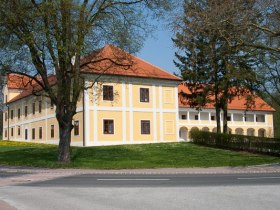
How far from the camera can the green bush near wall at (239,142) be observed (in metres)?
37.8

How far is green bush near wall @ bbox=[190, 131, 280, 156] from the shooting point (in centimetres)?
3784

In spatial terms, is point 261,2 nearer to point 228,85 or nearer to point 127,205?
point 127,205

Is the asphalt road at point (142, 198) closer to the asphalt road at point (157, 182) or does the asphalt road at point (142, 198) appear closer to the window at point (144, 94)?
the asphalt road at point (157, 182)

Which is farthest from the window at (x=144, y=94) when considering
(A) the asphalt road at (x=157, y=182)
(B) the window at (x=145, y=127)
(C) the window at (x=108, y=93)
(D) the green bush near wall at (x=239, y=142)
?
(A) the asphalt road at (x=157, y=182)

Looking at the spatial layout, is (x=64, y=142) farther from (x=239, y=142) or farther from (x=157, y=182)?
(x=239, y=142)

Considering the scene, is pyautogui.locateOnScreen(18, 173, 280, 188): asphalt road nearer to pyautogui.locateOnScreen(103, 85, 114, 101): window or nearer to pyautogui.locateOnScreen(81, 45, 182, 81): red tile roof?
pyautogui.locateOnScreen(81, 45, 182, 81): red tile roof

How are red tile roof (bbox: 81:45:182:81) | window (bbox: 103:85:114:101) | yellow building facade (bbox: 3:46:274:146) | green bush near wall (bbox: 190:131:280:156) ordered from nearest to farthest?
red tile roof (bbox: 81:45:182:81) < green bush near wall (bbox: 190:131:280:156) < yellow building facade (bbox: 3:46:274:146) < window (bbox: 103:85:114:101)

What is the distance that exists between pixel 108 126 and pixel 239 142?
50.4 feet

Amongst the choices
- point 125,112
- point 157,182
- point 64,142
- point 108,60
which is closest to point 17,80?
point 64,142

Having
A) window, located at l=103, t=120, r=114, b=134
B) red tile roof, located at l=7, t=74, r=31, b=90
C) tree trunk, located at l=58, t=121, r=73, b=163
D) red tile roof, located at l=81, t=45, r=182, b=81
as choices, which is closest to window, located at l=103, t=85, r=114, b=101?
window, located at l=103, t=120, r=114, b=134

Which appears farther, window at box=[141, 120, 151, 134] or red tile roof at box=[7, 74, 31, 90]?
window at box=[141, 120, 151, 134]

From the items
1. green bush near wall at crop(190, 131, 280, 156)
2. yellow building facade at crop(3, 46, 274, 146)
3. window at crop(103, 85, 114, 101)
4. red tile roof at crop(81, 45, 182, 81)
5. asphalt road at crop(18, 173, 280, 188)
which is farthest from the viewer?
window at crop(103, 85, 114, 101)

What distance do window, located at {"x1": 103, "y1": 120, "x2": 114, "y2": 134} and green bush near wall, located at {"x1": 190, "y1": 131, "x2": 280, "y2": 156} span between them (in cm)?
897

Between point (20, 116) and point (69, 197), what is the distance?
59.1 metres
